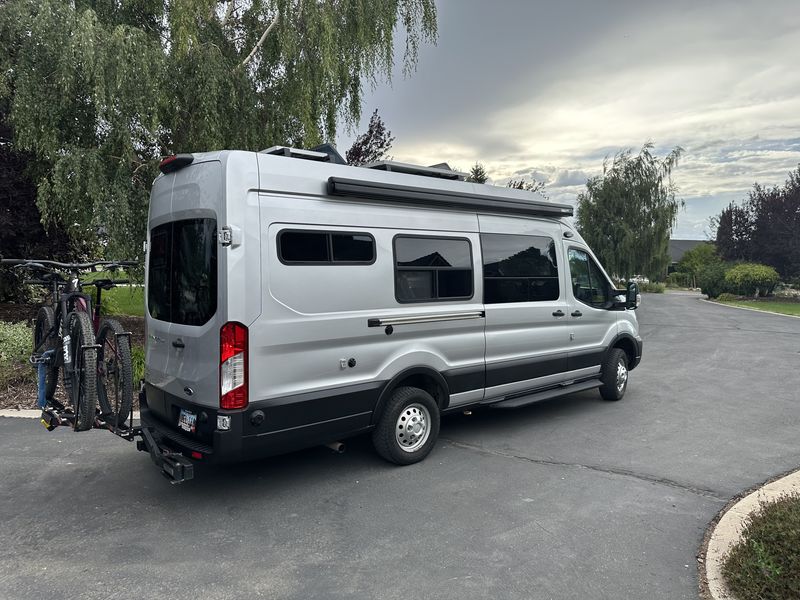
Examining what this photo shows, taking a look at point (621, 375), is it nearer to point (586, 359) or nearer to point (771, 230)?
point (586, 359)

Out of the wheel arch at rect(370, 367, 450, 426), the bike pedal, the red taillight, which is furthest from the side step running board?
the bike pedal

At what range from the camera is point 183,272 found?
4281 mm

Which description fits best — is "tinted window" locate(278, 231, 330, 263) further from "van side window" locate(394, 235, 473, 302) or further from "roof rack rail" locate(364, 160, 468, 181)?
"roof rack rail" locate(364, 160, 468, 181)

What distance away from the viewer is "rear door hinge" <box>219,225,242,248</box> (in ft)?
12.5

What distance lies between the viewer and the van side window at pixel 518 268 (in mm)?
5684

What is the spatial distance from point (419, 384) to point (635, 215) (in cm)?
2512

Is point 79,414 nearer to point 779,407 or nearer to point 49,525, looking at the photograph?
point 49,525

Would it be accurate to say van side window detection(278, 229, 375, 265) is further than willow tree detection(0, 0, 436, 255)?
No

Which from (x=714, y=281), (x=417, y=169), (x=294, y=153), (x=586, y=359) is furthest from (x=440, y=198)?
(x=714, y=281)

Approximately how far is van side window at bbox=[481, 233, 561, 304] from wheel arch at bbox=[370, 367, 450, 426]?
1.03 meters

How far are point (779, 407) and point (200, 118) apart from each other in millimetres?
9827

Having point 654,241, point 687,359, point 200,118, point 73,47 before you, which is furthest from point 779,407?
point 654,241

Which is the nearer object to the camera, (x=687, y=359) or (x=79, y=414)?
(x=79, y=414)

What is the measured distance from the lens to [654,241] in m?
26.8
